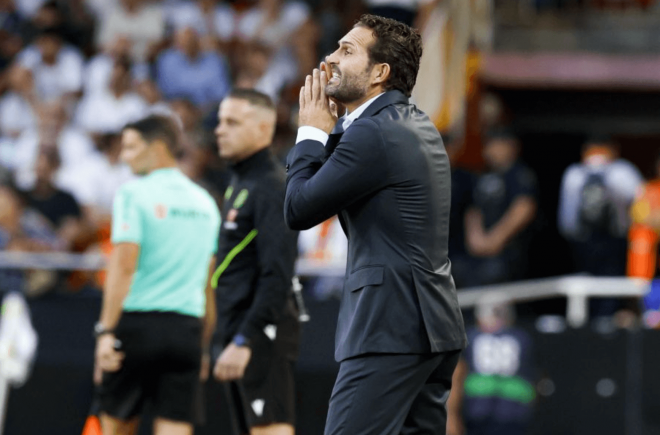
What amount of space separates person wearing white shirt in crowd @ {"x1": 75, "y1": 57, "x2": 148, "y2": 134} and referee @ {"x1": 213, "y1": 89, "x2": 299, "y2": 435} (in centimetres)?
811

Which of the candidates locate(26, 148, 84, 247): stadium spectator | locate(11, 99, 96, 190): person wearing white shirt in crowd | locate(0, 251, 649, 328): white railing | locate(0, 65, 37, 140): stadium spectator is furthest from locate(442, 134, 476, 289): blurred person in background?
locate(0, 65, 37, 140): stadium spectator

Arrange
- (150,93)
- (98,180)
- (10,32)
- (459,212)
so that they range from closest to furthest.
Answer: (98,180) → (459,212) → (150,93) → (10,32)

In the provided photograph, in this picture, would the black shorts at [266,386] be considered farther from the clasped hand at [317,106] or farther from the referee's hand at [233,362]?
the clasped hand at [317,106]

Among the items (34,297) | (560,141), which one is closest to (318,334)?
(34,297)

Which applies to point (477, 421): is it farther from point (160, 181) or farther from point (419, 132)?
point (419, 132)

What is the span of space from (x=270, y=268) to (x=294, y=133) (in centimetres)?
788

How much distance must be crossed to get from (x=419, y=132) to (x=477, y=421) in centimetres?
827

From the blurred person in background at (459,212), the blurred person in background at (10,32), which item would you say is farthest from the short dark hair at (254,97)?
the blurred person in background at (10,32)

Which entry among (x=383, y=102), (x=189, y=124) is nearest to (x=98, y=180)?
(x=189, y=124)

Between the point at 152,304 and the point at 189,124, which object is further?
the point at 189,124

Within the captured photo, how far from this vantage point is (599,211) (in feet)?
44.4

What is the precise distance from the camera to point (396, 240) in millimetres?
4957

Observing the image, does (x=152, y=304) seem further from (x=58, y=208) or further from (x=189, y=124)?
(x=189, y=124)

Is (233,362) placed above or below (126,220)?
below
